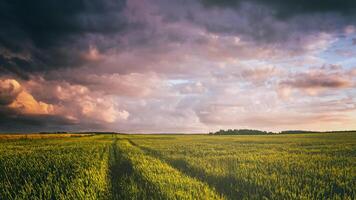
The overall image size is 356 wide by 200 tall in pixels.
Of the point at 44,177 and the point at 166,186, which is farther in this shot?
the point at 44,177

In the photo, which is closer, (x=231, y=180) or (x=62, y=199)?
(x=62, y=199)

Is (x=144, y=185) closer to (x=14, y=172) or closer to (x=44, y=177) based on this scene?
(x=44, y=177)

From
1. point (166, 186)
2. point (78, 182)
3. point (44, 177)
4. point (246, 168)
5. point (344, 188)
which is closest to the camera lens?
point (344, 188)

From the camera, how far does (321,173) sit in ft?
38.5

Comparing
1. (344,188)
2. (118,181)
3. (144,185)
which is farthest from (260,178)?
→ (118,181)

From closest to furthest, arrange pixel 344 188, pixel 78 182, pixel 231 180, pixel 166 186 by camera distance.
→ pixel 344 188 < pixel 166 186 < pixel 78 182 < pixel 231 180

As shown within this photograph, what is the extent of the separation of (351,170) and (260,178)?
16.3 ft

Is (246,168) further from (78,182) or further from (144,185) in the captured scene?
(78,182)

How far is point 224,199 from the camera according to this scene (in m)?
8.46

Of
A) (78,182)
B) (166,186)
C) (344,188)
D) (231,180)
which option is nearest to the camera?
(344,188)

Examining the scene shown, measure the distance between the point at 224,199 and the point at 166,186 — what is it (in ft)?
7.13

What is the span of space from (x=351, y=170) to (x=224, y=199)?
24.7ft

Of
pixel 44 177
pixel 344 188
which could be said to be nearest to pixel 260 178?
pixel 344 188

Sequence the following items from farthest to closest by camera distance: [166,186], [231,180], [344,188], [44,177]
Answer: [44,177]
[231,180]
[166,186]
[344,188]
